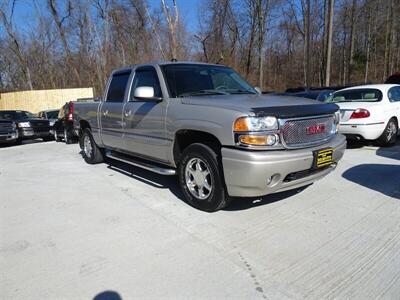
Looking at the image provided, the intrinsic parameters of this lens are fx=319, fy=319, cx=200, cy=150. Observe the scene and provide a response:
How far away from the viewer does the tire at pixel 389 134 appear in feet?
25.2

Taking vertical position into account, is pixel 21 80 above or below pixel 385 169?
above

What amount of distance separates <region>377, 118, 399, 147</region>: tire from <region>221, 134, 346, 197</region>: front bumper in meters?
4.99

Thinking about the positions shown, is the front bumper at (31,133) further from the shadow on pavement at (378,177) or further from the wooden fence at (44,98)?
the wooden fence at (44,98)

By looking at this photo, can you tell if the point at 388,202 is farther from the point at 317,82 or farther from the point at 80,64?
the point at 317,82

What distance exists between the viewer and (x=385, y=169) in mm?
5746

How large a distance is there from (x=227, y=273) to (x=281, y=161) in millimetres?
1302

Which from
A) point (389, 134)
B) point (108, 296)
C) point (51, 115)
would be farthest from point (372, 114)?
point (51, 115)

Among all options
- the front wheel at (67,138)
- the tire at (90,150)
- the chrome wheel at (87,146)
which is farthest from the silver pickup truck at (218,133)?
the front wheel at (67,138)

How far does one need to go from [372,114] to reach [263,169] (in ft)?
17.3

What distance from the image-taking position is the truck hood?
3.45m

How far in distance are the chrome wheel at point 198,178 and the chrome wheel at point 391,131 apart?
19.0 ft

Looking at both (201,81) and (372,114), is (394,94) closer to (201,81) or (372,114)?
(372,114)

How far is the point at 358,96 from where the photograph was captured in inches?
323

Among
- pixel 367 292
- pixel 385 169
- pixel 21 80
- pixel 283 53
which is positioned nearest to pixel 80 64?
pixel 21 80
